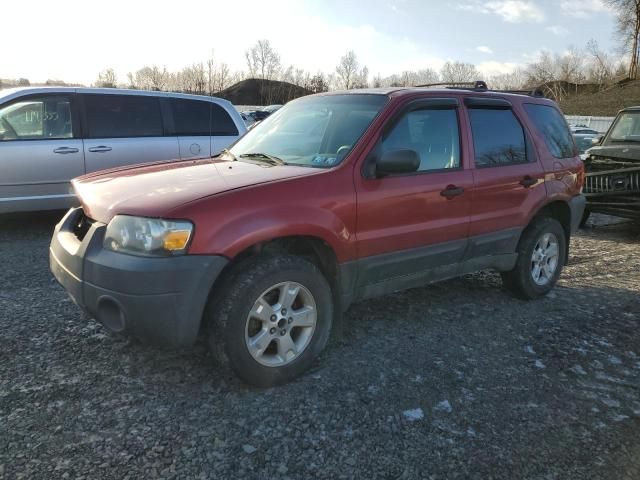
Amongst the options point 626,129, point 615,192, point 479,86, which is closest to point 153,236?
point 479,86

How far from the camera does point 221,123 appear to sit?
8.10 meters

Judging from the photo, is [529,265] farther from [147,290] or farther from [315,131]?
[147,290]

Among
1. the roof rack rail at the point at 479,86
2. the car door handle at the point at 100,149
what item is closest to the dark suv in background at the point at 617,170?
the roof rack rail at the point at 479,86

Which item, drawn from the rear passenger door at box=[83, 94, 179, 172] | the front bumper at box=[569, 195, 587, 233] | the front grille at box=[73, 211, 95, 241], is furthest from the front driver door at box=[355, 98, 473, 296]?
the rear passenger door at box=[83, 94, 179, 172]

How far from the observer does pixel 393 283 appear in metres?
3.95

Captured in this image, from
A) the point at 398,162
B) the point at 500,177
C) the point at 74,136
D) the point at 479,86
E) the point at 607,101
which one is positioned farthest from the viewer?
the point at 607,101

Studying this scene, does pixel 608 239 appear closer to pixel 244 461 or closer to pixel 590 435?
pixel 590 435

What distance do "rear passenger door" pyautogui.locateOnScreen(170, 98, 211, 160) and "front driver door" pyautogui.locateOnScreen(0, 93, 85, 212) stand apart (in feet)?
4.43

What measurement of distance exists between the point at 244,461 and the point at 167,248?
3.74 feet

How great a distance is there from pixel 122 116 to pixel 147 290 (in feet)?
16.7

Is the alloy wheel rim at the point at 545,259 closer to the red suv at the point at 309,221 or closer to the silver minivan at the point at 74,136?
the red suv at the point at 309,221

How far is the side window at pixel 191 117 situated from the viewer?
25.4 ft

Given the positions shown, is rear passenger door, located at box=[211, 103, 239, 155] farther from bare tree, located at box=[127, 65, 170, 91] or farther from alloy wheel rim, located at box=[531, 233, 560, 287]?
bare tree, located at box=[127, 65, 170, 91]

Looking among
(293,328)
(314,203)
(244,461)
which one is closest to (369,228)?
(314,203)
